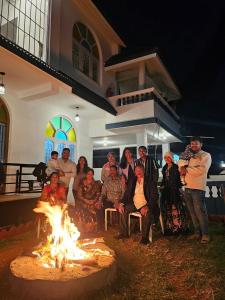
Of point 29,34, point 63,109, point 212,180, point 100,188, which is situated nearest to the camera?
point 100,188

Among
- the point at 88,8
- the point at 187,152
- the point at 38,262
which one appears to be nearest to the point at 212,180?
the point at 187,152

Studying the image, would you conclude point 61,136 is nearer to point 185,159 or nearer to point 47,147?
point 47,147

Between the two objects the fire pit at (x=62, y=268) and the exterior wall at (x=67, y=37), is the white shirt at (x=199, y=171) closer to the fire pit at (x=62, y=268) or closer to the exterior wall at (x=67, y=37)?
the fire pit at (x=62, y=268)

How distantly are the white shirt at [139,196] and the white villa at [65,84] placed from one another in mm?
4148

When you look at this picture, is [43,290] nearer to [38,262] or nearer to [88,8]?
[38,262]

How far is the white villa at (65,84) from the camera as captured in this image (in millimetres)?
7438

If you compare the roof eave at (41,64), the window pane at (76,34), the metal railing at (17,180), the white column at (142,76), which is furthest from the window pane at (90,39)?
the metal railing at (17,180)

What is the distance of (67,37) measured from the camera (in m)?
9.78

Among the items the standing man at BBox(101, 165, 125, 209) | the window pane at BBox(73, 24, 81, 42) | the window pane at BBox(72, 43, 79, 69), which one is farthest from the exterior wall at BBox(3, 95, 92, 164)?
the standing man at BBox(101, 165, 125, 209)

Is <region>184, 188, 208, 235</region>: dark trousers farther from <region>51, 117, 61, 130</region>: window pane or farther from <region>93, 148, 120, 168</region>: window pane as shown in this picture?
<region>93, 148, 120, 168</region>: window pane

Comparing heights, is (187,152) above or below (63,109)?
below

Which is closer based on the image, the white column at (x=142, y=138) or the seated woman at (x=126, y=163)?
the seated woman at (x=126, y=163)

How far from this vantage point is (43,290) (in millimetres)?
2621

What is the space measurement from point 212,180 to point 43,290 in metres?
6.31
